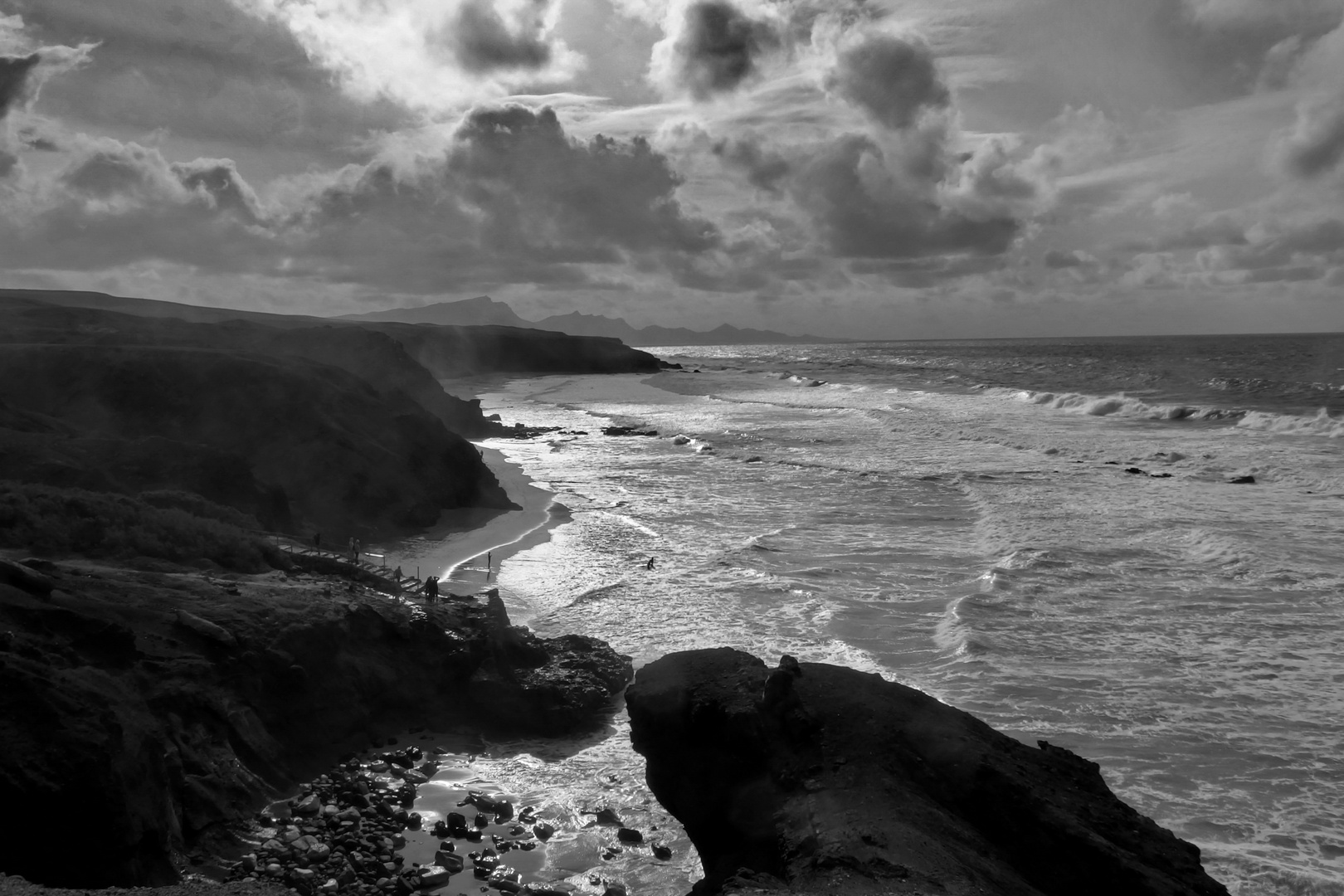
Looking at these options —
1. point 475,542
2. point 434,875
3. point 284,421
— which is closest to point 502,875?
point 434,875

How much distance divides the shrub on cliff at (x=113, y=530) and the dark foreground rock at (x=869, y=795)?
6.61 m

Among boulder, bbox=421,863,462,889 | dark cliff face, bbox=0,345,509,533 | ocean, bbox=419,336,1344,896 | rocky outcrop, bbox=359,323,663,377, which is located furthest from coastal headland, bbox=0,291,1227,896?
rocky outcrop, bbox=359,323,663,377

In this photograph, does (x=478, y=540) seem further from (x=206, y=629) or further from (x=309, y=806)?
(x=309, y=806)

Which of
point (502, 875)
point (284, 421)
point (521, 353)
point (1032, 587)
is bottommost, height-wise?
point (502, 875)

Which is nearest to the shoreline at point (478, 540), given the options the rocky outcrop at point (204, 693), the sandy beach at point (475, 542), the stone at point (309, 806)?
the sandy beach at point (475, 542)

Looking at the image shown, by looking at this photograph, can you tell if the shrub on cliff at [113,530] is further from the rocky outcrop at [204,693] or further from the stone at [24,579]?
the stone at [24,579]

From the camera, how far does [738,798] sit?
23.2ft

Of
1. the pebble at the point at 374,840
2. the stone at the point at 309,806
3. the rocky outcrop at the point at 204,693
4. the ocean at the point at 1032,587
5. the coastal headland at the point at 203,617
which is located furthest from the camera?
the ocean at the point at 1032,587

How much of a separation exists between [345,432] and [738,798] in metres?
16.6

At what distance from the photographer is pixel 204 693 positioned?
8242 millimetres

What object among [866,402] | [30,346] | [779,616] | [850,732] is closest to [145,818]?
[850,732]

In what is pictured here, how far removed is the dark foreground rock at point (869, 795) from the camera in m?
6.04

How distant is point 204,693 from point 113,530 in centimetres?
404

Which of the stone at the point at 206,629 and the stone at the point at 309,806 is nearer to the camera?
the stone at the point at 309,806
